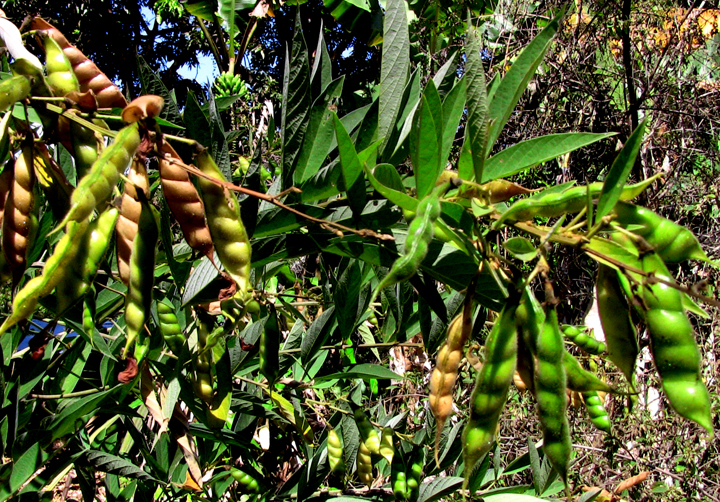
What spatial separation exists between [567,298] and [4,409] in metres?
2.99


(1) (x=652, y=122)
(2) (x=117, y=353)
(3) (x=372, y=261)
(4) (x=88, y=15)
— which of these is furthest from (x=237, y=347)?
(4) (x=88, y=15)

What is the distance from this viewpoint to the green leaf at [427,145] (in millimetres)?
573

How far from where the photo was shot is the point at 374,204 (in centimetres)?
72

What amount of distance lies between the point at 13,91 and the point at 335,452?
1.11 m

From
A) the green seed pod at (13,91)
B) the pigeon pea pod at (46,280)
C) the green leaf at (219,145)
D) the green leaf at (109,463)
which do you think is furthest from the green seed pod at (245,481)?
the green seed pod at (13,91)

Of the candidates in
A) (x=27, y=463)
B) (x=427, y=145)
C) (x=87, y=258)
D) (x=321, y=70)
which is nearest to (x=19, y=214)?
(x=87, y=258)

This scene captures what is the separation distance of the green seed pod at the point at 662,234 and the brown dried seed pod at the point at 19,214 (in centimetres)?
56

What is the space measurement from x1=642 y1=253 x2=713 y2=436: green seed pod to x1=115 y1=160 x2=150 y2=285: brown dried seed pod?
45 cm

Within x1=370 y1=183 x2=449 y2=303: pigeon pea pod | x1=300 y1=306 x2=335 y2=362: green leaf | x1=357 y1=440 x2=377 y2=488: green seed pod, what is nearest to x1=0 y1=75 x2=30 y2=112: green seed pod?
x1=370 y1=183 x2=449 y2=303: pigeon pea pod

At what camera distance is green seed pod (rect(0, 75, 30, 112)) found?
0.43m

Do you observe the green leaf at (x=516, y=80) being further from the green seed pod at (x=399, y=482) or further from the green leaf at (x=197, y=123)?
the green seed pod at (x=399, y=482)

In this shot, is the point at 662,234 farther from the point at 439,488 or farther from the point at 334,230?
the point at 439,488

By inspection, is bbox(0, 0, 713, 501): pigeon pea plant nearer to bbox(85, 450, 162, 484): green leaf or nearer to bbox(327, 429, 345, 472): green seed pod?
bbox(85, 450, 162, 484): green leaf

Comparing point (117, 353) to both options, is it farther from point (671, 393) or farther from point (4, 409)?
point (671, 393)
